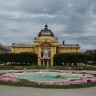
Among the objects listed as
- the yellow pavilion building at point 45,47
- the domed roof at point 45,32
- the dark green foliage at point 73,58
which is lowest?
the dark green foliage at point 73,58

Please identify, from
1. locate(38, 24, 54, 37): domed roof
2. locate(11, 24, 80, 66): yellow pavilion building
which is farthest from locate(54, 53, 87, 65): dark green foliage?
locate(38, 24, 54, 37): domed roof

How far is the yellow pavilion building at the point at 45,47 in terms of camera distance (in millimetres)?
108594

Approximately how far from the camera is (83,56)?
88125mm

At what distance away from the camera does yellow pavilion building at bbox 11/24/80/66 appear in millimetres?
108594

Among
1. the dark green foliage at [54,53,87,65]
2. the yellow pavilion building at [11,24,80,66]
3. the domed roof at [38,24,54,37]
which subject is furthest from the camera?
the domed roof at [38,24,54,37]

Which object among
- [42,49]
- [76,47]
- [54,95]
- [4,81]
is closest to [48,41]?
[42,49]

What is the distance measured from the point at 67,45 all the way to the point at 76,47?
4.57 metres

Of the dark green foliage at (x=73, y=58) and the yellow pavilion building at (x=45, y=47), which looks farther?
the yellow pavilion building at (x=45, y=47)

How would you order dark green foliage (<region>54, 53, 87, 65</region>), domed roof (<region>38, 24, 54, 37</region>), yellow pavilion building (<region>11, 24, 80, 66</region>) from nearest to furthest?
dark green foliage (<region>54, 53, 87, 65</region>) < yellow pavilion building (<region>11, 24, 80, 66</region>) < domed roof (<region>38, 24, 54, 37</region>)

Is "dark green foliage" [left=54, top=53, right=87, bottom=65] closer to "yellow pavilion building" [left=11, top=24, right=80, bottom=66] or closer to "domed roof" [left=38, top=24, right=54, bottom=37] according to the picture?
"yellow pavilion building" [left=11, top=24, right=80, bottom=66]

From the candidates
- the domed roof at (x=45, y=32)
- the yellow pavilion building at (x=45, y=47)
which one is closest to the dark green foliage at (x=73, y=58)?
the yellow pavilion building at (x=45, y=47)

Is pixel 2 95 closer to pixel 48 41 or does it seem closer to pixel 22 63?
pixel 22 63

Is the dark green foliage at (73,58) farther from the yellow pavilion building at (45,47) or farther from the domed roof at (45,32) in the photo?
the domed roof at (45,32)

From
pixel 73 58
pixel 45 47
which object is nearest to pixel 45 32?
pixel 45 47
